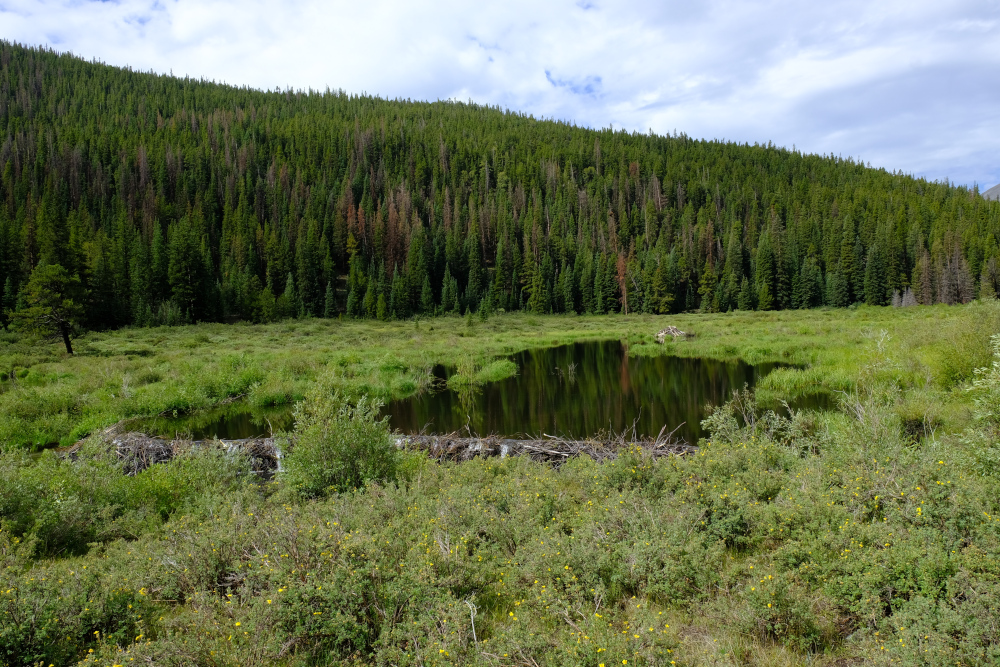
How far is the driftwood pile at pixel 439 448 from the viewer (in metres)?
11.9

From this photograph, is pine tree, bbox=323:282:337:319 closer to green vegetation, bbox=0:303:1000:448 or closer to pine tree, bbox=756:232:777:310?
green vegetation, bbox=0:303:1000:448

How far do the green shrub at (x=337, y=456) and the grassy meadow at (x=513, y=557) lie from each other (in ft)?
0.13

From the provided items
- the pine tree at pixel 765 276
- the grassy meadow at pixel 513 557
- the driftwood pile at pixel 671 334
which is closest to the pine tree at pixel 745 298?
the pine tree at pixel 765 276

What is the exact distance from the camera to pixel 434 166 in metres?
119

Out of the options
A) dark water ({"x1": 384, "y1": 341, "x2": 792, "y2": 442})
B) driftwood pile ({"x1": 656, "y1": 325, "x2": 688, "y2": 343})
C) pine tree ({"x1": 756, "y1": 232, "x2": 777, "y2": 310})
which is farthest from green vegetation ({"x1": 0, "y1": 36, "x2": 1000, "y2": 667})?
pine tree ({"x1": 756, "y1": 232, "x2": 777, "y2": 310})

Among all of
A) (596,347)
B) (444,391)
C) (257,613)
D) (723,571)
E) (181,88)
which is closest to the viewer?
(257,613)

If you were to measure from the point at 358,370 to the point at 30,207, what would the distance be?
75.9m

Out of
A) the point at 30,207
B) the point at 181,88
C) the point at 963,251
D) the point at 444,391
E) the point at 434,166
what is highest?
the point at 181,88

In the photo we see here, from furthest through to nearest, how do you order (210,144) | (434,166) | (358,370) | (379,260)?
1. (434,166)
2. (210,144)
3. (379,260)
4. (358,370)

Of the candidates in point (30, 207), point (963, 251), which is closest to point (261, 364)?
point (30, 207)

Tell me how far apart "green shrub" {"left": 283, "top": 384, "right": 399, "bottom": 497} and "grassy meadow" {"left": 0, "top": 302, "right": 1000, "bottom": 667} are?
4 cm

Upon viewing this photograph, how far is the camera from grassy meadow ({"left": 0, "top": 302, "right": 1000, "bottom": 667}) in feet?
14.8

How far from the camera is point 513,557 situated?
6234mm

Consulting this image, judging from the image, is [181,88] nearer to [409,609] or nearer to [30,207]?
[30,207]
